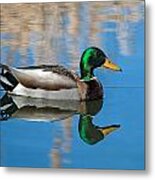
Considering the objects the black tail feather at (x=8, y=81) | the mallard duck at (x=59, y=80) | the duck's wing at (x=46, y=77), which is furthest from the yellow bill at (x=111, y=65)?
the black tail feather at (x=8, y=81)

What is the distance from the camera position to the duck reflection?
1.73m

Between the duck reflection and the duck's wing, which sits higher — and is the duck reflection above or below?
below

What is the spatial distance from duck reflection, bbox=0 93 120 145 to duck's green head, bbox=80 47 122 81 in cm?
10

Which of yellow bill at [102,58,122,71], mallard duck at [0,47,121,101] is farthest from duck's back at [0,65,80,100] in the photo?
yellow bill at [102,58,122,71]

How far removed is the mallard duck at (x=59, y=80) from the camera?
1.73m

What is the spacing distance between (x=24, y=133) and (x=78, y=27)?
0.44 metres

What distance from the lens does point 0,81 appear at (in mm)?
1786

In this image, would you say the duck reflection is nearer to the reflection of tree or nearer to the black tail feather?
the black tail feather

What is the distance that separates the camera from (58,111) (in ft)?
5.74

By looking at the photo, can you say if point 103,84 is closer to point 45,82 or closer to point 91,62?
point 91,62

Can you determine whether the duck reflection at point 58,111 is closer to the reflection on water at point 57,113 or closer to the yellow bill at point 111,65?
the reflection on water at point 57,113

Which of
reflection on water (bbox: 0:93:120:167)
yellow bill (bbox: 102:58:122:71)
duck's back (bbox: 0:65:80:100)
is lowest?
reflection on water (bbox: 0:93:120:167)

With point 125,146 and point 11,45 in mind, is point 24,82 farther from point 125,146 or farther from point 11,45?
point 125,146

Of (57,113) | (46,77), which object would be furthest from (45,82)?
(57,113)
